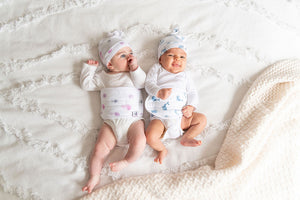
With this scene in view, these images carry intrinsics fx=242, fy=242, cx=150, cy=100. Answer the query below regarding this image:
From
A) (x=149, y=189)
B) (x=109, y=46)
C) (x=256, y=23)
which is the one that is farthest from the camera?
(x=256, y=23)

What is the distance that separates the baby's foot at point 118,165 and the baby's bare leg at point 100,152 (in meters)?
0.06

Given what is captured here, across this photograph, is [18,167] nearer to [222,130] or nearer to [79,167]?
[79,167]

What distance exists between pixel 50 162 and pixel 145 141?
39 centimetres

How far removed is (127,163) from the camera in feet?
3.23

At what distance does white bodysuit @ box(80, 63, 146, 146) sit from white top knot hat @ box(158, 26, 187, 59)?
0.47 feet

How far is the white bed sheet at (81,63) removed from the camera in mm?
984

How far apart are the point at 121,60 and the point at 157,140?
0.39 metres

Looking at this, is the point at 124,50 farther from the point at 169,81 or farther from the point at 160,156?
the point at 160,156

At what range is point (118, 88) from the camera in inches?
41.8

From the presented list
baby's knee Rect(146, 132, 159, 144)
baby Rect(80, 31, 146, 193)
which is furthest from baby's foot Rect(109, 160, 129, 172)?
baby's knee Rect(146, 132, 159, 144)

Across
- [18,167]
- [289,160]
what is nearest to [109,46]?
[18,167]

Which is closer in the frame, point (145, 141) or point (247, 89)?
point (145, 141)

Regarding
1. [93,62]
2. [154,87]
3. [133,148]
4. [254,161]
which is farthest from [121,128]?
[254,161]

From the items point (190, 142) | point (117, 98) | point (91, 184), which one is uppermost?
point (117, 98)
